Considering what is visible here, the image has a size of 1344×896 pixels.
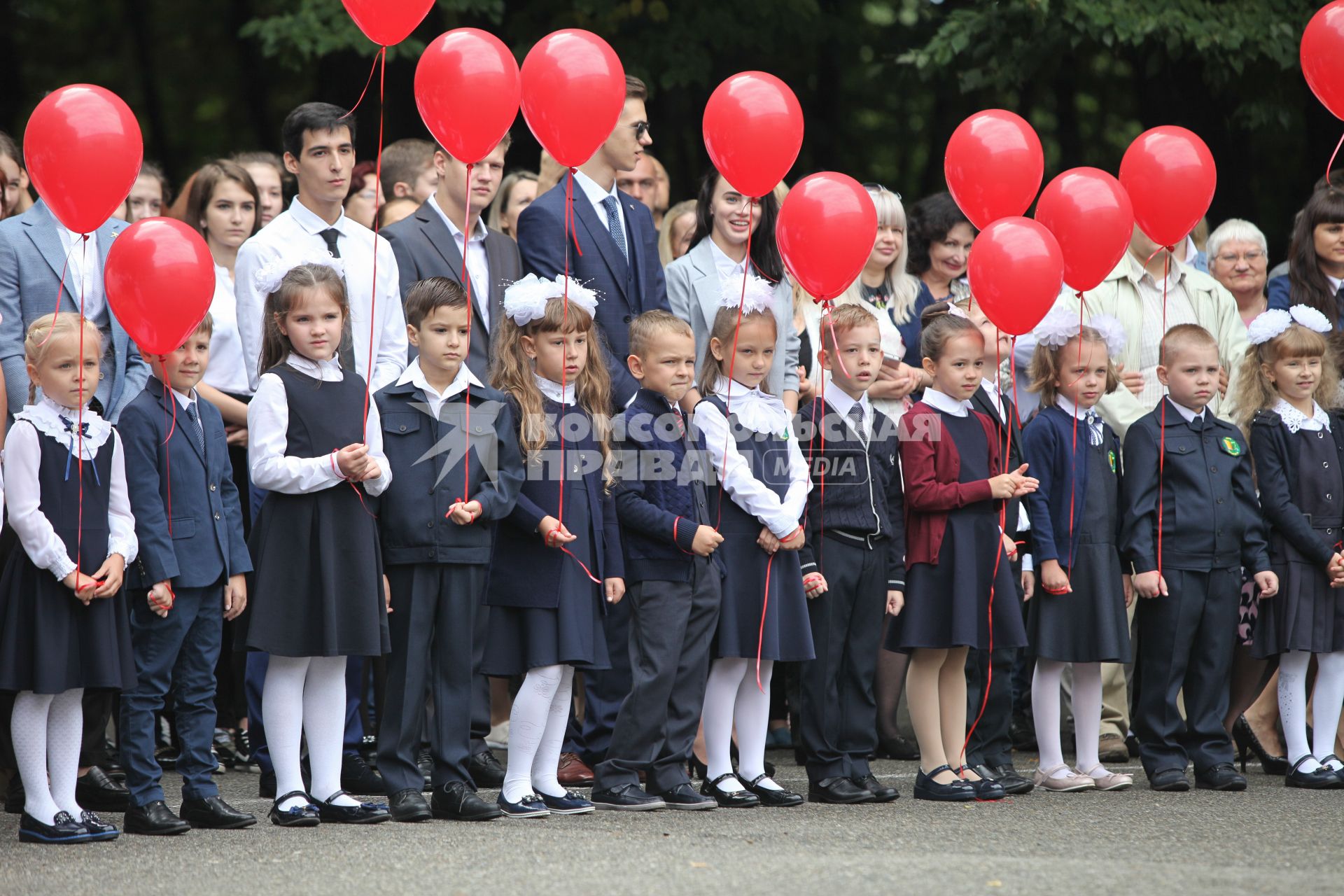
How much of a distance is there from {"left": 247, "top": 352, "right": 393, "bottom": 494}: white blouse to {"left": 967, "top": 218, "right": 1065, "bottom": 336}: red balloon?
239 cm

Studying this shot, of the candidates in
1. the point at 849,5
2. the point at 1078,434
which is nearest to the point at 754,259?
the point at 1078,434

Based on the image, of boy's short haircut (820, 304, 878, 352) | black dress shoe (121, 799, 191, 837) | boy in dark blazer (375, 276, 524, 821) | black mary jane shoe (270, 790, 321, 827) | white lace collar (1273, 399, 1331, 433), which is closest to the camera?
black dress shoe (121, 799, 191, 837)

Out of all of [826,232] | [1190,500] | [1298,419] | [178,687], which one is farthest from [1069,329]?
[178,687]

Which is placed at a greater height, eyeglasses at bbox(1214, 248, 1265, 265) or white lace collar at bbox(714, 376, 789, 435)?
eyeglasses at bbox(1214, 248, 1265, 265)

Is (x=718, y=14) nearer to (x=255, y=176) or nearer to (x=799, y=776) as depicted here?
(x=255, y=176)

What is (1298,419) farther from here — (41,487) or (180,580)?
(41,487)

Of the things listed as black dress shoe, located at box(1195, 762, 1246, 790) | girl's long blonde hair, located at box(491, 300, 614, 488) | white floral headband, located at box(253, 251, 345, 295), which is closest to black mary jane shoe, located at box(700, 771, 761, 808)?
girl's long blonde hair, located at box(491, 300, 614, 488)

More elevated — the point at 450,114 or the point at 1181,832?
the point at 450,114

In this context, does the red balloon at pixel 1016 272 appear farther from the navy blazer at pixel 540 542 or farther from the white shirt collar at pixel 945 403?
the navy blazer at pixel 540 542

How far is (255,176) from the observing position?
8141 millimetres

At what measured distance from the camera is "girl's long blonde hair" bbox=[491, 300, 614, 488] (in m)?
6.04

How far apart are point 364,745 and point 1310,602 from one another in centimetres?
400

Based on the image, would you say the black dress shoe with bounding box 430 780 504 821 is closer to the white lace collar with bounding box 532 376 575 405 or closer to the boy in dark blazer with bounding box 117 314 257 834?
the boy in dark blazer with bounding box 117 314 257 834

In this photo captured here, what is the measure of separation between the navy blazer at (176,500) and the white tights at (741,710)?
1766 mm
